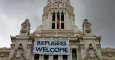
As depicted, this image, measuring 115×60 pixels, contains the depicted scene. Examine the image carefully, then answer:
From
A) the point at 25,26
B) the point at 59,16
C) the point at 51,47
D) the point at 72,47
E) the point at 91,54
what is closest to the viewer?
the point at 91,54

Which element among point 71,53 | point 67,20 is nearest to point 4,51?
point 71,53

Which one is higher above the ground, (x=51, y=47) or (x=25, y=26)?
(x=25, y=26)

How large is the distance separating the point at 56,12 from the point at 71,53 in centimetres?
2921

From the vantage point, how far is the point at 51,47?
263 feet

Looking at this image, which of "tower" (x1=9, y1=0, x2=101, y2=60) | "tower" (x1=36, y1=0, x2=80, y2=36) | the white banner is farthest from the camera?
"tower" (x1=36, y1=0, x2=80, y2=36)

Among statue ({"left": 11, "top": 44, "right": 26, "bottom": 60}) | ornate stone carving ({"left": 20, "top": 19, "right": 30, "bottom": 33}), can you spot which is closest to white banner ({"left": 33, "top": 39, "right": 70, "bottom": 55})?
statue ({"left": 11, "top": 44, "right": 26, "bottom": 60})

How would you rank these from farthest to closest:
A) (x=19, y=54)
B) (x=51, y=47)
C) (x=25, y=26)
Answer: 1. (x=25, y=26)
2. (x=51, y=47)
3. (x=19, y=54)

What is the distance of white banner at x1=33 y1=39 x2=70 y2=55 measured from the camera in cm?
7900

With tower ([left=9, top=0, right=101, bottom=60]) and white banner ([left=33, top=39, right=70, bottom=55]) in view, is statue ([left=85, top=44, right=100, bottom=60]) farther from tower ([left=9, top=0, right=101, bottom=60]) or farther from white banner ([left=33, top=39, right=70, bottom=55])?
white banner ([left=33, top=39, right=70, bottom=55])

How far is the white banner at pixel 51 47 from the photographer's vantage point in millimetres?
79000

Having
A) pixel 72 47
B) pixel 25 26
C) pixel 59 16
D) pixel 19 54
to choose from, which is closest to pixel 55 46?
pixel 72 47

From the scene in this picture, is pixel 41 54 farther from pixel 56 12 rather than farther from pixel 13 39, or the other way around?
pixel 56 12

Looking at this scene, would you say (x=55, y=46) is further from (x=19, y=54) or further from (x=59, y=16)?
(x=59, y=16)

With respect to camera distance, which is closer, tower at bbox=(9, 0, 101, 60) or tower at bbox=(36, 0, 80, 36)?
tower at bbox=(9, 0, 101, 60)
